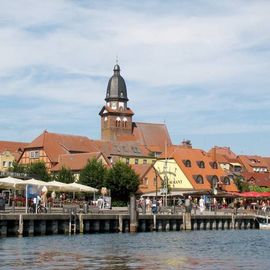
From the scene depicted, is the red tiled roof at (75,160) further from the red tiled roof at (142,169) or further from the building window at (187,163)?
the building window at (187,163)

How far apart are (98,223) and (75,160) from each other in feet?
261

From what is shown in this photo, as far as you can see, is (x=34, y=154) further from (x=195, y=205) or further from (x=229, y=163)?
(x=195, y=205)

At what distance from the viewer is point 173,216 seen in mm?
70625

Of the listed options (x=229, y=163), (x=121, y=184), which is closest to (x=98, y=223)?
(x=121, y=184)

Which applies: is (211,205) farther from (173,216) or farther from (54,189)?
(54,189)

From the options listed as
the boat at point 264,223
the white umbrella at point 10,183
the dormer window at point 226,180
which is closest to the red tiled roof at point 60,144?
the dormer window at point 226,180

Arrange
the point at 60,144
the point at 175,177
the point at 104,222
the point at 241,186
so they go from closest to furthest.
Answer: the point at 104,222, the point at 175,177, the point at 241,186, the point at 60,144

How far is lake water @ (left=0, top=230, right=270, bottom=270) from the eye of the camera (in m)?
38.1

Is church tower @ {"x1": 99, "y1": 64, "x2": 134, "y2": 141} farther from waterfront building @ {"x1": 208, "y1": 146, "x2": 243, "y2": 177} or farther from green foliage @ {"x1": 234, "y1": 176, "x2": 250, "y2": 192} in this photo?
green foliage @ {"x1": 234, "y1": 176, "x2": 250, "y2": 192}

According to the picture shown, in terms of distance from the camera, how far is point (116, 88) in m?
181

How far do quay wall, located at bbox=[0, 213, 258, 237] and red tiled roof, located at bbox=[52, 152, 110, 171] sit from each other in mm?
60036

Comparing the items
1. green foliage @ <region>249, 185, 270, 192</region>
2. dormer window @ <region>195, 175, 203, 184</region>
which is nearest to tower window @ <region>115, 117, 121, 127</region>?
green foliage @ <region>249, 185, 270, 192</region>

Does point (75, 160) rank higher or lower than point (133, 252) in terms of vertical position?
higher

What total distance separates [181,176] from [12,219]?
7503 centimetres
